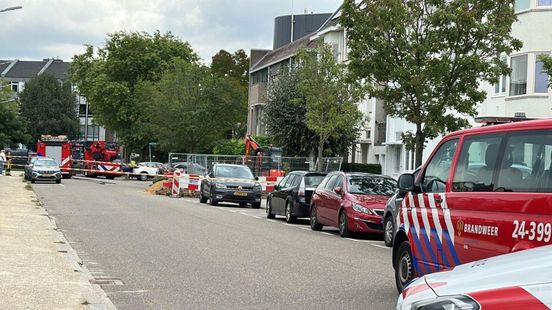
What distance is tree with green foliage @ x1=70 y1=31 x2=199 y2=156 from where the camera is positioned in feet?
237

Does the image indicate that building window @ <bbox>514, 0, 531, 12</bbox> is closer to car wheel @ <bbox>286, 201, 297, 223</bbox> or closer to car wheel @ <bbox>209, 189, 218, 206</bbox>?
car wheel @ <bbox>286, 201, 297, 223</bbox>

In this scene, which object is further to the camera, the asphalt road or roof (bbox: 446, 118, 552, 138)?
the asphalt road

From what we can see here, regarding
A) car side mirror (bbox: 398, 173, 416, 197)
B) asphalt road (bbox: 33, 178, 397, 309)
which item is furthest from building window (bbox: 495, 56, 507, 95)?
car side mirror (bbox: 398, 173, 416, 197)

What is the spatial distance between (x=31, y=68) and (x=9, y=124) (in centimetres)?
5215

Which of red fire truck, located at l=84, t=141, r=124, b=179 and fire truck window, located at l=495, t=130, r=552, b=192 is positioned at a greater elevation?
fire truck window, located at l=495, t=130, r=552, b=192

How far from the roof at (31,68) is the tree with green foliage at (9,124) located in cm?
3962

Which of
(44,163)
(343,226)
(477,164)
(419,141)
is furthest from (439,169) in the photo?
(44,163)

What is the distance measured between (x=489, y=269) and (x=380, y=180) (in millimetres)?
15518

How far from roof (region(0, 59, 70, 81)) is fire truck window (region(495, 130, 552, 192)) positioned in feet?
432

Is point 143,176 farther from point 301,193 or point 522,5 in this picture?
point 301,193

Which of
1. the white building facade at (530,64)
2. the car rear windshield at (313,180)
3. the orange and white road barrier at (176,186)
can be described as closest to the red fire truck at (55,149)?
the orange and white road barrier at (176,186)

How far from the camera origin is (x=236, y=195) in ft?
103

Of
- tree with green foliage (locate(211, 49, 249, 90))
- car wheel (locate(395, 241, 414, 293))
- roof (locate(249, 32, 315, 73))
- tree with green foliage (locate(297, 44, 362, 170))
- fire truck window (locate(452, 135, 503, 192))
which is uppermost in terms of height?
tree with green foliage (locate(211, 49, 249, 90))

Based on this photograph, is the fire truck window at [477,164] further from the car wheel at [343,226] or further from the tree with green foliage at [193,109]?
the tree with green foliage at [193,109]
